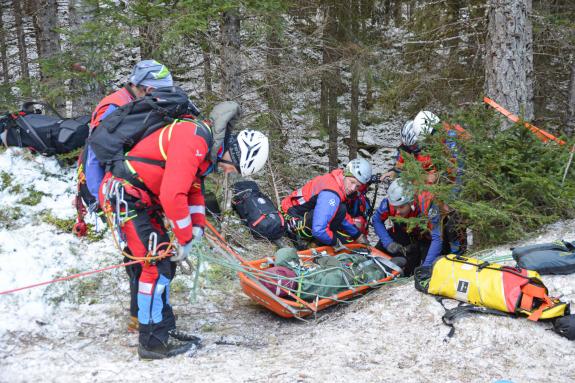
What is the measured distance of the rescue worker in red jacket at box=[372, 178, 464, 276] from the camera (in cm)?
668

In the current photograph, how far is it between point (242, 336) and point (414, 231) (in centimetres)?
374

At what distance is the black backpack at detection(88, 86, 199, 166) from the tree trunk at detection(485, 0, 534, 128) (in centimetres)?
481

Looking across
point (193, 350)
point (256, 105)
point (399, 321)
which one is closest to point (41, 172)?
point (256, 105)

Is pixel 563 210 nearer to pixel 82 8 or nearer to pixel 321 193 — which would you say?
pixel 321 193

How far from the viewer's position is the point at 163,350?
4434mm

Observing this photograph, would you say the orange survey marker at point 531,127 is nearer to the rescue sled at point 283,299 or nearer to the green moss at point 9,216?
the rescue sled at point 283,299

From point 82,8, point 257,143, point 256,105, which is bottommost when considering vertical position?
point 256,105

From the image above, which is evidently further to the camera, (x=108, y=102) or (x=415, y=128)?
(x=415, y=128)

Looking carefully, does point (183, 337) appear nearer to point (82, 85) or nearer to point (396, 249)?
point (396, 249)

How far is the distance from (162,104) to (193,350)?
2.15 m

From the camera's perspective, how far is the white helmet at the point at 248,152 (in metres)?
4.39

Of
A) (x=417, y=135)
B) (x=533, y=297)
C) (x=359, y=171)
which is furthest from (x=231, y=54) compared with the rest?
(x=533, y=297)

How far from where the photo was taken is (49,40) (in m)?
11.2

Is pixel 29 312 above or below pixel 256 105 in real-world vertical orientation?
below
